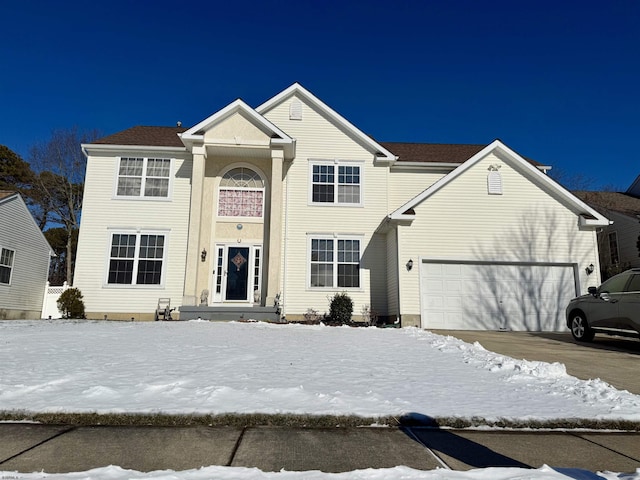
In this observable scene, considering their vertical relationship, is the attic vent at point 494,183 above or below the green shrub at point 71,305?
above

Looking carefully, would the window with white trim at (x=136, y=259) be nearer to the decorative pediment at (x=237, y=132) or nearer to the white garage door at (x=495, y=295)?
the decorative pediment at (x=237, y=132)

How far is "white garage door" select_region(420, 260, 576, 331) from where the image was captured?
13.0 m

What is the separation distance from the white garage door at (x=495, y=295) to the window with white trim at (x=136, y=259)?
9.23m

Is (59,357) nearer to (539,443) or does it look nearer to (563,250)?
(539,443)

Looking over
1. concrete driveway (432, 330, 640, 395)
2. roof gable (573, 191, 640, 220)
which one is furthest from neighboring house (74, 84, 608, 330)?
roof gable (573, 191, 640, 220)

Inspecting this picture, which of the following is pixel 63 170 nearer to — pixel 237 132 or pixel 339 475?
pixel 237 132

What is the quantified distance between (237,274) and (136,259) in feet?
11.9

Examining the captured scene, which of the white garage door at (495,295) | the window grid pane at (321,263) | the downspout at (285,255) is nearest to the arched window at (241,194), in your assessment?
the downspout at (285,255)

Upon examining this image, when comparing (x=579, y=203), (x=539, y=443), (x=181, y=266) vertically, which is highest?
(x=579, y=203)

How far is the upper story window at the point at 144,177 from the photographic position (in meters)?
15.0

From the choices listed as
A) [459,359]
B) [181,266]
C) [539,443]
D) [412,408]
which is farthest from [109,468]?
[181,266]

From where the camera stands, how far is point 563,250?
13422 millimetres

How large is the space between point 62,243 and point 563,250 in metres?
33.7

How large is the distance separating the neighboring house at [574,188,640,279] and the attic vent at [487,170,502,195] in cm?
1104
